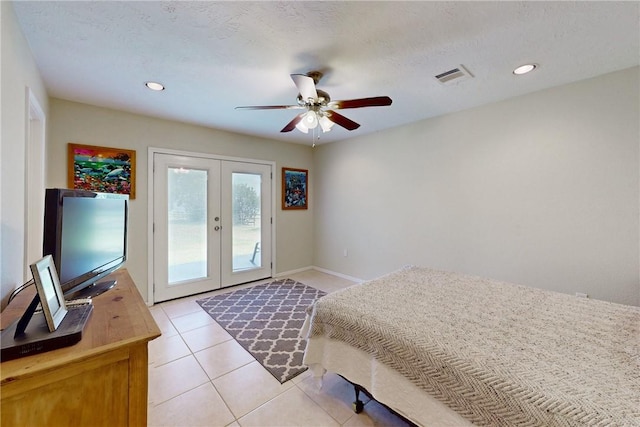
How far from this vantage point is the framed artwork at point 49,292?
2.78ft

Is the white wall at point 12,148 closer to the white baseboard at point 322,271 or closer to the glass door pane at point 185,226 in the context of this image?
the glass door pane at point 185,226

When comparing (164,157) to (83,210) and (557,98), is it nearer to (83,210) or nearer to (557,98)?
(83,210)

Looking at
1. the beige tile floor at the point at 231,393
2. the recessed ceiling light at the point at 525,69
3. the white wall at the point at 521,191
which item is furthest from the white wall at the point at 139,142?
the recessed ceiling light at the point at 525,69

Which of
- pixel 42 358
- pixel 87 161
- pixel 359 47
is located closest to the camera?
pixel 42 358

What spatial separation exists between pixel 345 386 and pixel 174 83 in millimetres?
2920

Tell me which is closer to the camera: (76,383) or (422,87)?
(76,383)

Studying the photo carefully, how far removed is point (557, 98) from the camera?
244 cm

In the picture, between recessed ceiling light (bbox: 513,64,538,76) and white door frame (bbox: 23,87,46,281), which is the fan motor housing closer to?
recessed ceiling light (bbox: 513,64,538,76)

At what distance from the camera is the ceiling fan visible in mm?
1903

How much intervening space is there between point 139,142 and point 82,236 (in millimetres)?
2374

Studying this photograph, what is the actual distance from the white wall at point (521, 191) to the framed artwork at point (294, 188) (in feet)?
3.92

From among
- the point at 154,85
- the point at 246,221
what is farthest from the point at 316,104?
the point at 246,221

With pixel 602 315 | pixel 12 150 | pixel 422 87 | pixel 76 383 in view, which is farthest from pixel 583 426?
pixel 12 150

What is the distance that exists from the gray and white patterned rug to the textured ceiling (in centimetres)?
240
